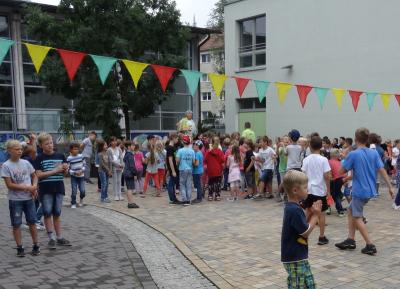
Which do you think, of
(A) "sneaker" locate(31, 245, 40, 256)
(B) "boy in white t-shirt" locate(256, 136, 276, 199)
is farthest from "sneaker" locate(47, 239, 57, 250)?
(B) "boy in white t-shirt" locate(256, 136, 276, 199)

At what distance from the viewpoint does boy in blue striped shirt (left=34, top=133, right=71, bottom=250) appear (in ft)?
23.1

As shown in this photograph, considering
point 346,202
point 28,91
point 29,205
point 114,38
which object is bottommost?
point 346,202

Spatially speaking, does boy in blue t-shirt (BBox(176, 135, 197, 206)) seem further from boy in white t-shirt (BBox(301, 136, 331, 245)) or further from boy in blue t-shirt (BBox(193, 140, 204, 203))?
boy in white t-shirt (BBox(301, 136, 331, 245))

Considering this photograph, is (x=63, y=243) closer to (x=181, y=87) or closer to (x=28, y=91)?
(x=28, y=91)

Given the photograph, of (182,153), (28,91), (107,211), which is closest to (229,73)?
(28,91)

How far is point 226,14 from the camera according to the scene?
23.7 meters

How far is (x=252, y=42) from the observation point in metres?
22.9

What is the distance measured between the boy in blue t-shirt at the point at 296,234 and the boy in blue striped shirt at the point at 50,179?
13.3 feet

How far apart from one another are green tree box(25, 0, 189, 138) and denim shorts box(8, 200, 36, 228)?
12.1 meters

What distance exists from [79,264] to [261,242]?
290 centimetres

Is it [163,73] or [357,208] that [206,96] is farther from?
[357,208]

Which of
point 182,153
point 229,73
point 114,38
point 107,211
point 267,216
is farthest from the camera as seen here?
point 229,73

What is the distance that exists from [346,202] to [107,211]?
5860 millimetres

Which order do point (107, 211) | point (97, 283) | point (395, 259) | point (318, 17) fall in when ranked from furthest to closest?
point (318, 17) < point (107, 211) < point (395, 259) < point (97, 283)
